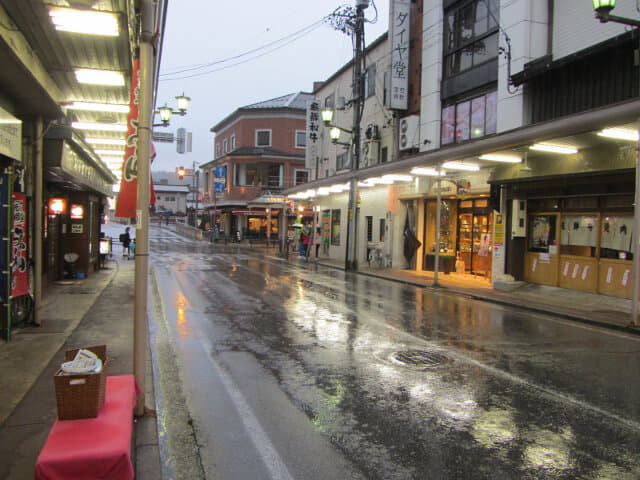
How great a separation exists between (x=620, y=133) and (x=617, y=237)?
10.7 ft

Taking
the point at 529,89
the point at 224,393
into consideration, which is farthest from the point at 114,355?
the point at 529,89

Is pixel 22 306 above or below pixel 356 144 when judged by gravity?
below

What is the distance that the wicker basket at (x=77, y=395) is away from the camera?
383cm

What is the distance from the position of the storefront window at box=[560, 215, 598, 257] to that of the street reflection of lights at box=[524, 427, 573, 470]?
10.5 meters

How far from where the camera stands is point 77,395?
3.86 m

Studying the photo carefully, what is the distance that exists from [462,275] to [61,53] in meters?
16.5

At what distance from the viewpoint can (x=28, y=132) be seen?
874 cm

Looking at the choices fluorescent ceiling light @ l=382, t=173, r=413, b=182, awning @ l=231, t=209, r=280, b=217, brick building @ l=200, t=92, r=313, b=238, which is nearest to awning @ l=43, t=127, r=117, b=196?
fluorescent ceiling light @ l=382, t=173, r=413, b=182

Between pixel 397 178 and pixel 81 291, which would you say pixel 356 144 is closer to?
pixel 397 178

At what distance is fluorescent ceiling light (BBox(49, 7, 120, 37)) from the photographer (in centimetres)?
650

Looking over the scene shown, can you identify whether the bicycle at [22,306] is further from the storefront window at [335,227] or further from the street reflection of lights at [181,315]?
the storefront window at [335,227]

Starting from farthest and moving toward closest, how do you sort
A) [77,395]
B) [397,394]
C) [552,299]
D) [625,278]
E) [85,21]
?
1. [552,299]
2. [625,278]
3. [85,21]
4. [397,394]
5. [77,395]

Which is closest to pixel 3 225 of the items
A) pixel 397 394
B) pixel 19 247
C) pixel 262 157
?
pixel 19 247

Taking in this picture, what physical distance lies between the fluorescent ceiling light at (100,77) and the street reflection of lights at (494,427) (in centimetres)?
851
